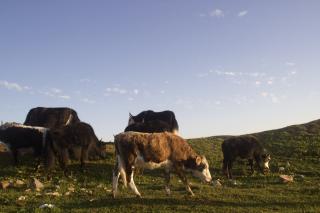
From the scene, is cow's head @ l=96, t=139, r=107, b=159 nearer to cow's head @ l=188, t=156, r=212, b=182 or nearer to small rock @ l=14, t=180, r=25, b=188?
small rock @ l=14, t=180, r=25, b=188

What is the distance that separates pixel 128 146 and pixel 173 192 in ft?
9.24

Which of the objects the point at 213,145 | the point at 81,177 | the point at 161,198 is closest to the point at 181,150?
the point at 161,198

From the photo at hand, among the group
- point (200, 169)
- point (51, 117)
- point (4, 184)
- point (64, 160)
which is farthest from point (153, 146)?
point (51, 117)

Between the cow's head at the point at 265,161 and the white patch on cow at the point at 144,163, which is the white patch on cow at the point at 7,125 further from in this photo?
the cow's head at the point at 265,161

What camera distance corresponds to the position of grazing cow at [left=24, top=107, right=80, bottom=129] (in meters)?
27.3

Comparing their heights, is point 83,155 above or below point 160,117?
below

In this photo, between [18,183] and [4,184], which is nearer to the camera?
[4,184]

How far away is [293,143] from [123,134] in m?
19.4

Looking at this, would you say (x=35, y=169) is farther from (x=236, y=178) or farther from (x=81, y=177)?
(x=236, y=178)

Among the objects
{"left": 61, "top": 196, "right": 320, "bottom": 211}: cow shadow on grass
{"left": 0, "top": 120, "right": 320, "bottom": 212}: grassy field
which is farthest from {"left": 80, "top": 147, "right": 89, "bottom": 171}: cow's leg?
{"left": 61, "top": 196, "right": 320, "bottom": 211}: cow shadow on grass

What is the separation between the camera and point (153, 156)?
16375 millimetres

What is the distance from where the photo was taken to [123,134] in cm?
1619

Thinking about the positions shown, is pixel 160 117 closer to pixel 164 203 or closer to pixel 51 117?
pixel 51 117

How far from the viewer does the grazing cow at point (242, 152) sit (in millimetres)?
23094
